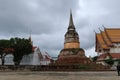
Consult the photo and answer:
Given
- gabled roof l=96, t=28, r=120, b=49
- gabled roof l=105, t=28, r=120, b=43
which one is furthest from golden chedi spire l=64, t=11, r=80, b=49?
gabled roof l=105, t=28, r=120, b=43

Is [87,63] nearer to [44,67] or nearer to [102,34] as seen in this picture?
[44,67]

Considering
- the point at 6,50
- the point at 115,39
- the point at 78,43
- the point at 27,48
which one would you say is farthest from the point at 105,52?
the point at 6,50

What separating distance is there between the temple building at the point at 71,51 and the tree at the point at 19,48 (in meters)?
9.03

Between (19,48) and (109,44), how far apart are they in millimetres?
27207

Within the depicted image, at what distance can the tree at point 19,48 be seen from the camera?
213 feet

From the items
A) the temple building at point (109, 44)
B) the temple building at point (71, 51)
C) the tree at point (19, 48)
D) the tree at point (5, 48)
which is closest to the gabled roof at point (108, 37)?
the temple building at point (109, 44)

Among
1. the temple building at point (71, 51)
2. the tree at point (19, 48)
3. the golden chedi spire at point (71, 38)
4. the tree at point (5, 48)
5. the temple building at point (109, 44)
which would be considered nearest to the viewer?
the tree at point (5, 48)

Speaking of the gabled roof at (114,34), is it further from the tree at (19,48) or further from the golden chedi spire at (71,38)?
the tree at (19,48)

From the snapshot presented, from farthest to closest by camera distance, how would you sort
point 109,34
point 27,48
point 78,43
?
1. point 109,34
2. point 78,43
3. point 27,48

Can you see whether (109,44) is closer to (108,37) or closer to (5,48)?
(108,37)

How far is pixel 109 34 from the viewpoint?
76.8m

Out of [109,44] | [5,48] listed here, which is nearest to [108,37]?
[109,44]

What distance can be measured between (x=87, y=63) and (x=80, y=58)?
329 cm

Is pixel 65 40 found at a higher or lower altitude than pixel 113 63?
higher
